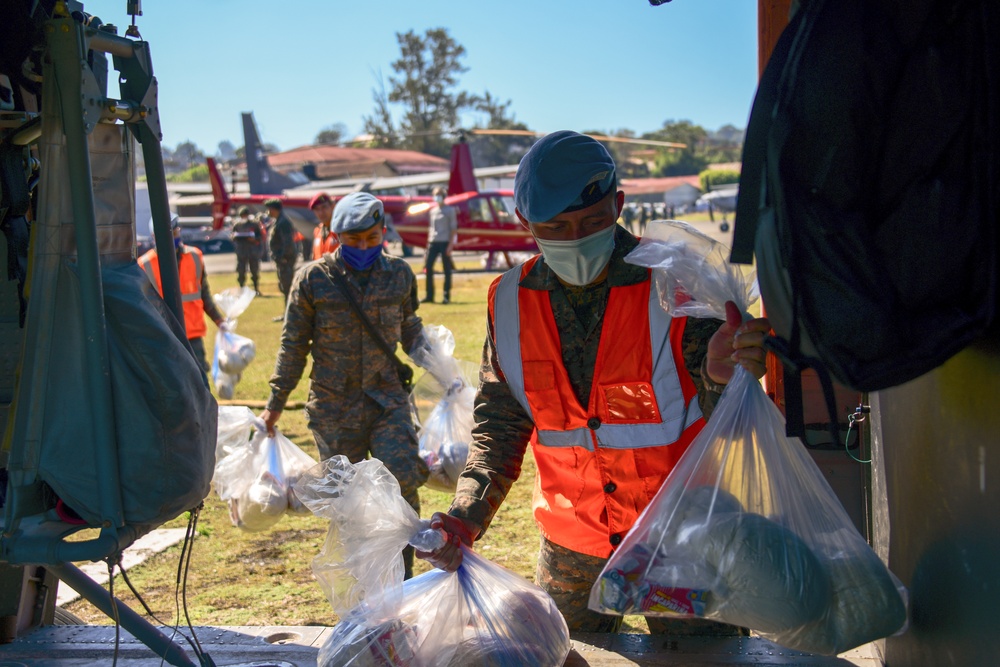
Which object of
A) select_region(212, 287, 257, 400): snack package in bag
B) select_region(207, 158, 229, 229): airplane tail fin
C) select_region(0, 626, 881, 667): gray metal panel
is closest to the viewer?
select_region(0, 626, 881, 667): gray metal panel

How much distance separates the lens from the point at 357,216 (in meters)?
4.62

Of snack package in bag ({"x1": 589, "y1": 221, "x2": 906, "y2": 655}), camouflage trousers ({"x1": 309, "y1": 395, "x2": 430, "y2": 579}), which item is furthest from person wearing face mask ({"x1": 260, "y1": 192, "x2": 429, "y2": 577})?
snack package in bag ({"x1": 589, "y1": 221, "x2": 906, "y2": 655})

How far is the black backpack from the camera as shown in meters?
1.44

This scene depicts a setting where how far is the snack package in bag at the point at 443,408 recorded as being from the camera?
15.2 feet

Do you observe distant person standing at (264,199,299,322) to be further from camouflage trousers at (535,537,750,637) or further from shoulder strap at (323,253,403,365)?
camouflage trousers at (535,537,750,637)

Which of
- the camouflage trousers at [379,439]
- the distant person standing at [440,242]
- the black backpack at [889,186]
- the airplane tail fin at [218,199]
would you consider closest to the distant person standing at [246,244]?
the distant person standing at [440,242]

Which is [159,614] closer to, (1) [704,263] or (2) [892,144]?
(1) [704,263]

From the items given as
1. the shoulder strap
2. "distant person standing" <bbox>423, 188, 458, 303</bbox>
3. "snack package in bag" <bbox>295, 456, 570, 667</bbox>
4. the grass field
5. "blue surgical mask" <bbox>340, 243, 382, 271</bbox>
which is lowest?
the grass field

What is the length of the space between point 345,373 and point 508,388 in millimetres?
2061

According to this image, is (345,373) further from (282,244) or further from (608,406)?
(282,244)

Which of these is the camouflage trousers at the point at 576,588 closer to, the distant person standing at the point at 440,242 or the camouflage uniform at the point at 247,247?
the distant person standing at the point at 440,242

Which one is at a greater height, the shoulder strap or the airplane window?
the shoulder strap

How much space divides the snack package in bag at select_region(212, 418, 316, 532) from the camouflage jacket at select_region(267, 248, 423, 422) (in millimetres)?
210

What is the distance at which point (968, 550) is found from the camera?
157 cm
